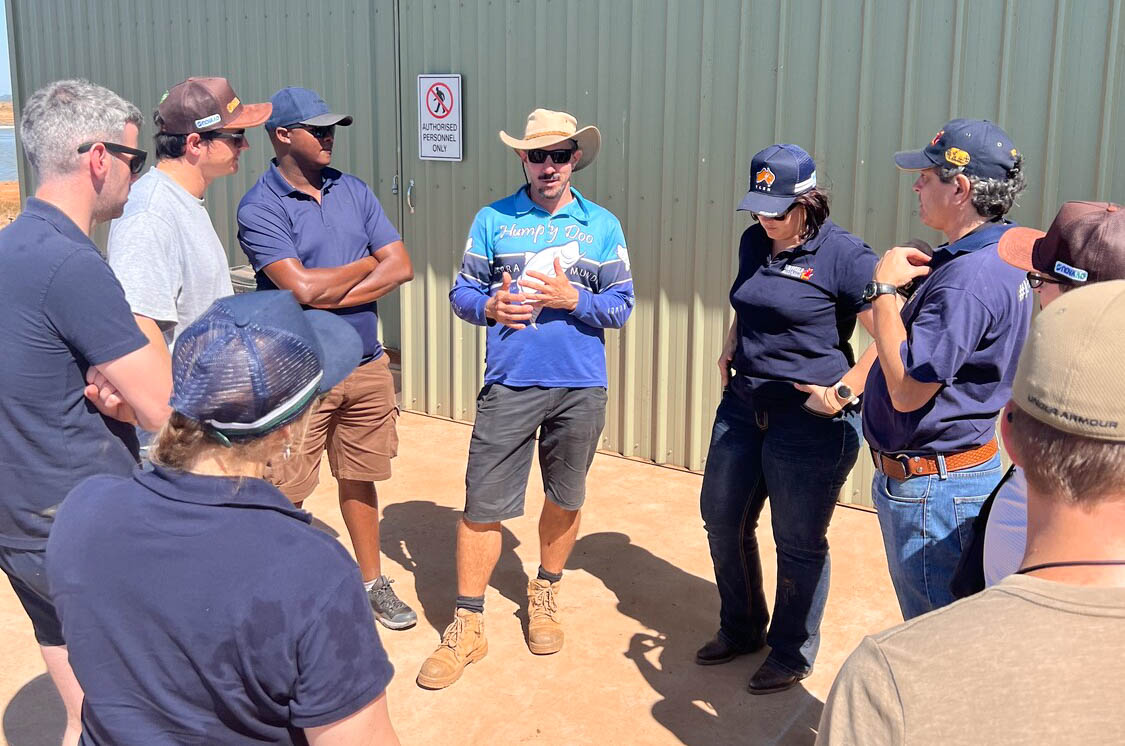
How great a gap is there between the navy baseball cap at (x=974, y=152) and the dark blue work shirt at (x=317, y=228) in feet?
7.29

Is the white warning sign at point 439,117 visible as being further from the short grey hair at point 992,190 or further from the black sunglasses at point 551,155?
the short grey hair at point 992,190

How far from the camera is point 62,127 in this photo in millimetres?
2660

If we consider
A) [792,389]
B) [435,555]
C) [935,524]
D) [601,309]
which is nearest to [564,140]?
[601,309]

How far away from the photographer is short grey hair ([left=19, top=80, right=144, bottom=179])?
265 centimetres

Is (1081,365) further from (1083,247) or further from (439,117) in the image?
(439,117)

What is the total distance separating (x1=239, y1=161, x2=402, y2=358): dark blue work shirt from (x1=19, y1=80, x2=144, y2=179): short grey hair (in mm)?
1383

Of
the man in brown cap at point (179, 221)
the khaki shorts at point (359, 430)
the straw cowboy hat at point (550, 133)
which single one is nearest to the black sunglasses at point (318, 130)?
the man in brown cap at point (179, 221)

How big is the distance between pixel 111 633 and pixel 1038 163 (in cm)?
447

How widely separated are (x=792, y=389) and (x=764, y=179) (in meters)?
0.74

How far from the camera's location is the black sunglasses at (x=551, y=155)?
13.2 ft

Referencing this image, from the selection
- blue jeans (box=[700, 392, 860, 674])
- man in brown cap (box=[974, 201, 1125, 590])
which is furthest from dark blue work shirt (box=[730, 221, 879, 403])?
man in brown cap (box=[974, 201, 1125, 590])

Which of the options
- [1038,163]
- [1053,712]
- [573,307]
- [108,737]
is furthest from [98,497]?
[1038,163]

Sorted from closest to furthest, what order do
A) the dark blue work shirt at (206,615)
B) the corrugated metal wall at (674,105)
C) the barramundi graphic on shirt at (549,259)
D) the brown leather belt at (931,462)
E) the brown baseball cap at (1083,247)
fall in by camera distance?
the dark blue work shirt at (206,615)
the brown baseball cap at (1083,247)
the brown leather belt at (931,462)
the barramundi graphic on shirt at (549,259)
the corrugated metal wall at (674,105)

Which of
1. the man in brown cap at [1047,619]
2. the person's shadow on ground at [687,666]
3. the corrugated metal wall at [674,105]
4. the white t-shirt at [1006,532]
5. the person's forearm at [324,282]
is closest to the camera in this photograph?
the man in brown cap at [1047,619]
